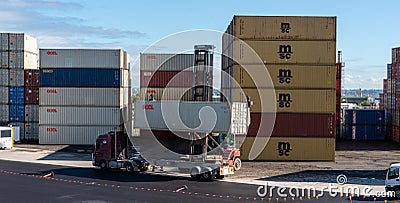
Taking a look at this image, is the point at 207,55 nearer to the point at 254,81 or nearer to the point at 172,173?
the point at 254,81

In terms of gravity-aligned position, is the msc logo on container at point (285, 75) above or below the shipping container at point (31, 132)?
above

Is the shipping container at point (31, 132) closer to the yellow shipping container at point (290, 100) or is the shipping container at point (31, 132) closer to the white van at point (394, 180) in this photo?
the yellow shipping container at point (290, 100)

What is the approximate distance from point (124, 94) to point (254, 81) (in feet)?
53.8

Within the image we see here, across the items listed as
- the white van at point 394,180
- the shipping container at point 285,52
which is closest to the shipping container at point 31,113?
the shipping container at point 285,52

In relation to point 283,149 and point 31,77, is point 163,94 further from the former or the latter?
point 283,149

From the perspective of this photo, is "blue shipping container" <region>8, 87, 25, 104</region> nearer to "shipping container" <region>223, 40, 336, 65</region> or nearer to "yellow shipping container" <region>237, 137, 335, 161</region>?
"shipping container" <region>223, 40, 336, 65</region>

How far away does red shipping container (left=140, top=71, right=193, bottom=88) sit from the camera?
47.5 metres

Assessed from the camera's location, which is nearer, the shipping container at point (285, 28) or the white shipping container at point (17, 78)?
the shipping container at point (285, 28)

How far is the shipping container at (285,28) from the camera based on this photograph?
38.3 m

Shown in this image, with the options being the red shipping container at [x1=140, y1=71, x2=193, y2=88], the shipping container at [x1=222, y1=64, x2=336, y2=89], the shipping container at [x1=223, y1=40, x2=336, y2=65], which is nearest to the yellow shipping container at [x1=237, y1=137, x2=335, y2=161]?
the shipping container at [x1=222, y1=64, x2=336, y2=89]

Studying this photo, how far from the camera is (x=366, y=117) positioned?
188 feet

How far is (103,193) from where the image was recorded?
25062mm

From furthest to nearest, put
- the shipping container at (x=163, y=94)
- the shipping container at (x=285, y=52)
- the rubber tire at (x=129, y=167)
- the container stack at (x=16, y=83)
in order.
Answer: the container stack at (x=16, y=83) < the shipping container at (x=163, y=94) < the shipping container at (x=285, y=52) < the rubber tire at (x=129, y=167)

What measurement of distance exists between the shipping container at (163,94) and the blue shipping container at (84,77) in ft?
8.97
